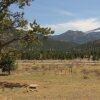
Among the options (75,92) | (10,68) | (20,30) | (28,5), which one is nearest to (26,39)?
(20,30)

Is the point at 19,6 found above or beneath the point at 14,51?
above

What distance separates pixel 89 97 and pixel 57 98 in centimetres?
233

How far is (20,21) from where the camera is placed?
115 feet

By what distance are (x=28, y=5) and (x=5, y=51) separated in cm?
506

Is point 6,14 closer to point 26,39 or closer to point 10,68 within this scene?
point 26,39

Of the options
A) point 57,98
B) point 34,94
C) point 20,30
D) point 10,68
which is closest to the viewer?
point 57,98

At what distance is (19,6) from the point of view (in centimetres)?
3506

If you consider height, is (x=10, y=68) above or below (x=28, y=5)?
below

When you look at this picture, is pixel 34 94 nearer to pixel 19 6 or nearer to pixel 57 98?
pixel 57 98

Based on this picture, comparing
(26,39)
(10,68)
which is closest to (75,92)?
(26,39)

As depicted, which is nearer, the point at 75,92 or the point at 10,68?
the point at 75,92

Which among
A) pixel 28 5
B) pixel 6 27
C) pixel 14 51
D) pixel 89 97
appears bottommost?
pixel 89 97

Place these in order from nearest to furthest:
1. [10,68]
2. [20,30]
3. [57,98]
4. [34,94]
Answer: [57,98] → [34,94] → [20,30] → [10,68]

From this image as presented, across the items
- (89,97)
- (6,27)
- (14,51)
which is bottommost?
(89,97)
